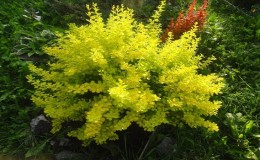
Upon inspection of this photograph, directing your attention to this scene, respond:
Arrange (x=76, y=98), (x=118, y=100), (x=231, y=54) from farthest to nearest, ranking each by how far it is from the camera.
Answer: (x=231, y=54) < (x=76, y=98) < (x=118, y=100)

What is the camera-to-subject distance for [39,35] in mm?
5547

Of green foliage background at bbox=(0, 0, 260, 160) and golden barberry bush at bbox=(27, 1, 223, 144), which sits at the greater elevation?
golden barberry bush at bbox=(27, 1, 223, 144)

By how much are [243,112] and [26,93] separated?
10.2 ft

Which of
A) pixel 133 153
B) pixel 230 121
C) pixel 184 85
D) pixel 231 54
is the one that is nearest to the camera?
pixel 184 85

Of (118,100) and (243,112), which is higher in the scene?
(118,100)

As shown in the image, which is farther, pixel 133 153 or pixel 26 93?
pixel 26 93

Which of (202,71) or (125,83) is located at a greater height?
(125,83)

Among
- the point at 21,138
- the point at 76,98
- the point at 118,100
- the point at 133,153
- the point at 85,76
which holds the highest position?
the point at 118,100

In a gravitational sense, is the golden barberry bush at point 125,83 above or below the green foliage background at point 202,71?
above

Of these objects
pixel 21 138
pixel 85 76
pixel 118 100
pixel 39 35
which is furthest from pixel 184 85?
pixel 39 35

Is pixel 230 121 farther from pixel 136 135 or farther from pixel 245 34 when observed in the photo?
pixel 245 34

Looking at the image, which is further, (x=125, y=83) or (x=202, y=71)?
(x=202, y=71)

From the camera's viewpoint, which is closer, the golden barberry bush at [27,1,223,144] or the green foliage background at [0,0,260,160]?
the golden barberry bush at [27,1,223,144]

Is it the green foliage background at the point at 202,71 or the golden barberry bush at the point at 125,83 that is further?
the green foliage background at the point at 202,71
